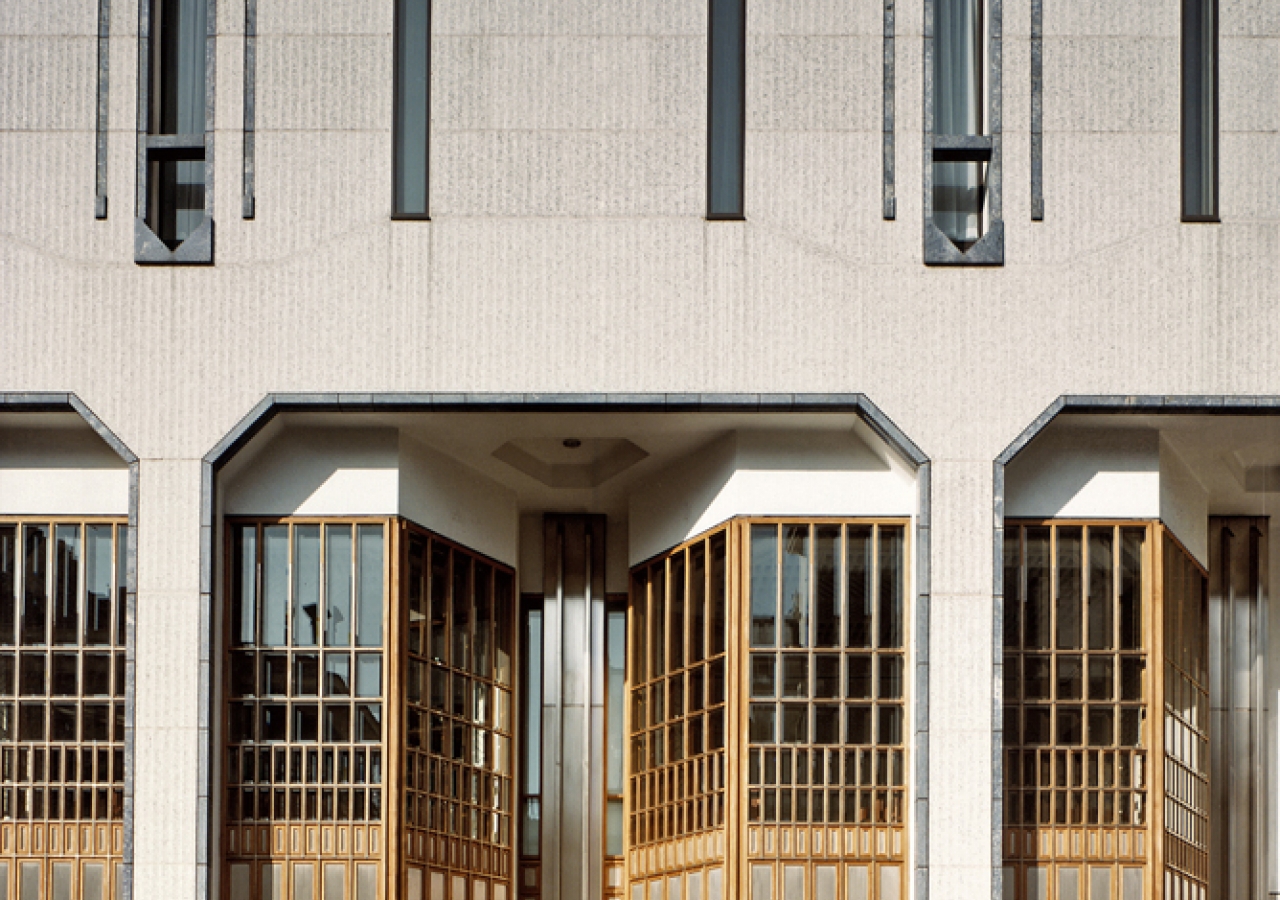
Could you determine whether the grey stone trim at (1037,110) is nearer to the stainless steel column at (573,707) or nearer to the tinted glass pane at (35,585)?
the stainless steel column at (573,707)

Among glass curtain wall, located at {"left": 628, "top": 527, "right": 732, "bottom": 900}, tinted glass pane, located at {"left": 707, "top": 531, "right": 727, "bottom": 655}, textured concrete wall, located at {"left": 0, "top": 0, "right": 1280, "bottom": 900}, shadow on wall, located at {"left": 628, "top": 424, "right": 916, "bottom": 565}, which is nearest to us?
textured concrete wall, located at {"left": 0, "top": 0, "right": 1280, "bottom": 900}

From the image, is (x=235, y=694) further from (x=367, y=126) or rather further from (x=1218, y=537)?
(x=1218, y=537)

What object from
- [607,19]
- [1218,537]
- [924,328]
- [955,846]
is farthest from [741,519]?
[1218,537]

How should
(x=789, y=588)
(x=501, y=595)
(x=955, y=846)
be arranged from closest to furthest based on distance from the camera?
(x=955, y=846) < (x=789, y=588) < (x=501, y=595)

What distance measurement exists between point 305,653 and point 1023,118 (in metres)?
6.85

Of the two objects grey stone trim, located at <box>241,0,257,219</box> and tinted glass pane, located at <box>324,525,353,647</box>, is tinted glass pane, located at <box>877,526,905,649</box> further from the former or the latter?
grey stone trim, located at <box>241,0,257,219</box>

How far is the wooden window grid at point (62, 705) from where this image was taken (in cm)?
1405

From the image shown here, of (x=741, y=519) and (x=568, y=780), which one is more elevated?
(x=741, y=519)

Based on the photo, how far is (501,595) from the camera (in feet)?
53.3

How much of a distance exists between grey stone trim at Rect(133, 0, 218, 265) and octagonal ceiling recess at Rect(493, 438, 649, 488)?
304 centimetres

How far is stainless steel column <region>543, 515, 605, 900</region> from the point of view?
54.8ft

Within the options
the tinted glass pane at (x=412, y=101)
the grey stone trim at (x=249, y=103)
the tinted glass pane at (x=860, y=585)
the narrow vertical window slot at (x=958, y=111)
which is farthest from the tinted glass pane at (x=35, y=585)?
the narrow vertical window slot at (x=958, y=111)

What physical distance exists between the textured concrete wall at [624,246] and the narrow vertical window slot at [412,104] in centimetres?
13

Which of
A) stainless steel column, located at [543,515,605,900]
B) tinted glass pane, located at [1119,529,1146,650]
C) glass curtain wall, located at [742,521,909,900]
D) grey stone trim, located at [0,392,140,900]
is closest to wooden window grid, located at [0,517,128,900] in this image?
grey stone trim, located at [0,392,140,900]
